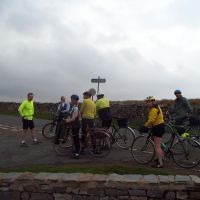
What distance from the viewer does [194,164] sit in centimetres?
1166

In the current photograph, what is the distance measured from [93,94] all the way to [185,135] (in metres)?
3.33

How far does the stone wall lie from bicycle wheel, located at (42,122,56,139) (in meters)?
7.58

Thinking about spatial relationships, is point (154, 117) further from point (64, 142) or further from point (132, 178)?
point (64, 142)

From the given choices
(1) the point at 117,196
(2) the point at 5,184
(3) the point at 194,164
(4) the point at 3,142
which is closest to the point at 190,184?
(1) the point at 117,196

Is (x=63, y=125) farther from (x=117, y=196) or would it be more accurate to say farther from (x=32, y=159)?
(x=117, y=196)

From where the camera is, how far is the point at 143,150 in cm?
1223

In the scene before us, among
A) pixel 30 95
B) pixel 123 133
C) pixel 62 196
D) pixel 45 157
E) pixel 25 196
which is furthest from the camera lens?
pixel 30 95

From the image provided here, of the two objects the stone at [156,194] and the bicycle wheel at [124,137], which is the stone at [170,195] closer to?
the stone at [156,194]

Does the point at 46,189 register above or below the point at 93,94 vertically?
below

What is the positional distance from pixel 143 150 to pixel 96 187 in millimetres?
3284

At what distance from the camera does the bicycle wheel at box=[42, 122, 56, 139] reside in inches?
686

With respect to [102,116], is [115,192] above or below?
below

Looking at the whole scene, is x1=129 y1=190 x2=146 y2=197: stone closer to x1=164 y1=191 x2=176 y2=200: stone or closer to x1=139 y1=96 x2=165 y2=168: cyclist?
x1=164 y1=191 x2=176 y2=200: stone

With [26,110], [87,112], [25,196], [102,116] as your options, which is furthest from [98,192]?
[26,110]
